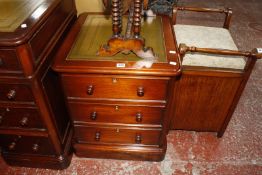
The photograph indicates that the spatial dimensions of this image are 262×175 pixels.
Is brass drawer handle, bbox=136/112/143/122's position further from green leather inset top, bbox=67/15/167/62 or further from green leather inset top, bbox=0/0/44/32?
green leather inset top, bbox=0/0/44/32

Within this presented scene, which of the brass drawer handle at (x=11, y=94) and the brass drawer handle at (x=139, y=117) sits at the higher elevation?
the brass drawer handle at (x=11, y=94)

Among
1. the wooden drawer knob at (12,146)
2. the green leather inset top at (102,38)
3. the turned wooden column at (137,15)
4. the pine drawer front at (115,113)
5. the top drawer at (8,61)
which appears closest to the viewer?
the top drawer at (8,61)

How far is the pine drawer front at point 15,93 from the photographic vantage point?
1.21 meters

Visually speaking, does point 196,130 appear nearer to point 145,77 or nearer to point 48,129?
point 145,77

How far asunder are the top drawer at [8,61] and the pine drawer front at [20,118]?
0.94 feet

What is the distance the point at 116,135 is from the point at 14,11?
3.28 feet

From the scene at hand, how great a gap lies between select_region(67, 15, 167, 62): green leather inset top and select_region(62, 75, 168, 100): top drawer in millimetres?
110

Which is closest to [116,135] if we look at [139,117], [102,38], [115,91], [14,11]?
[139,117]

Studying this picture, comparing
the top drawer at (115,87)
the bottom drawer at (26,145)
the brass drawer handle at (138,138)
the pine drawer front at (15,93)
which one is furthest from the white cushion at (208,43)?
the bottom drawer at (26,145)

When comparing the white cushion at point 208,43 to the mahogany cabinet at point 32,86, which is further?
the white cushion at point 208,43

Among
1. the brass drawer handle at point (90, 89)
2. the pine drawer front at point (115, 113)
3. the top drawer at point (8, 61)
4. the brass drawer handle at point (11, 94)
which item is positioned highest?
the top drawer at point (8, 61)

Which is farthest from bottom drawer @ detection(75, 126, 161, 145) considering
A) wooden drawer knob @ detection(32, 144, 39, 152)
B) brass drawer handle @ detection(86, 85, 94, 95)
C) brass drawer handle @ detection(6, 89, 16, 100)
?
brass drawer handle @ detection(6, 89, 16, 100)

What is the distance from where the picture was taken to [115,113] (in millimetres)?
1475

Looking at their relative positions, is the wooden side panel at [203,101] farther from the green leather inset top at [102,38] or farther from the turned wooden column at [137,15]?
the turned wooden column at [137,15]
